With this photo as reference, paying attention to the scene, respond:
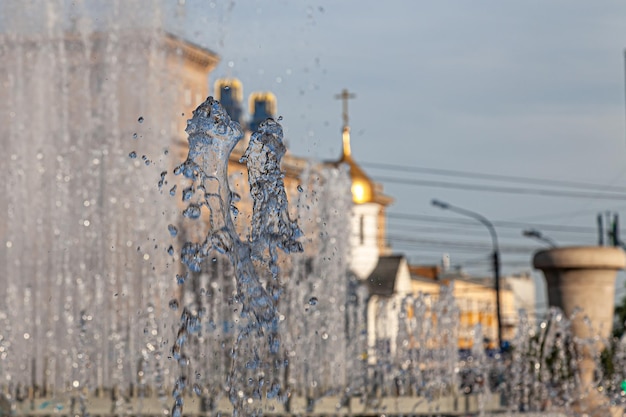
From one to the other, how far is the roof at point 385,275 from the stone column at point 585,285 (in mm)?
52966

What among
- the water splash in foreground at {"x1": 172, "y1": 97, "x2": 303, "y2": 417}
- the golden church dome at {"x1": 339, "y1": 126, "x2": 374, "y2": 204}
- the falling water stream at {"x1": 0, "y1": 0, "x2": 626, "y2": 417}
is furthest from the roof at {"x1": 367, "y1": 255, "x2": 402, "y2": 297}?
the water splash in foreground at {"x1": 172, "y1": 97, "x2": 303, "y2": 417}

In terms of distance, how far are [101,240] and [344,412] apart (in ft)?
41.0

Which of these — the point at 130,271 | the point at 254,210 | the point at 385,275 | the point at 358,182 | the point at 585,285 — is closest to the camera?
the point at 254,210

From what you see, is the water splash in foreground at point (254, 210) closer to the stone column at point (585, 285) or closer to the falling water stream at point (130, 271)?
the falling water stream at point (130, 271)

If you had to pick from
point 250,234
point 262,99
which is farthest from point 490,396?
point 262,99

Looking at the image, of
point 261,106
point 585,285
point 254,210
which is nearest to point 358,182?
point 261,106

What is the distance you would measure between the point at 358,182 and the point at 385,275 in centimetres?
617

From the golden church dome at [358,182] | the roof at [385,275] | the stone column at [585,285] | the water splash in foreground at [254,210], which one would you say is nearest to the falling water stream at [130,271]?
the stone column at [585,285]

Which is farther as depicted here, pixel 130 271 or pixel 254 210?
pixel 130 271

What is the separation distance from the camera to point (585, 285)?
1421 cm

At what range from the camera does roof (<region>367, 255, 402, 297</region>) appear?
6831 centimetres

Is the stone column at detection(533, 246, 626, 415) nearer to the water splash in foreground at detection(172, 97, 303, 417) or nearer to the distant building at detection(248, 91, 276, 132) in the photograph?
the water splash in foreground at detection(172, 97, 303, 417)

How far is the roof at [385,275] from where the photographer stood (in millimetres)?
68312

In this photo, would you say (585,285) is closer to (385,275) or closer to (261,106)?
(385,275)
